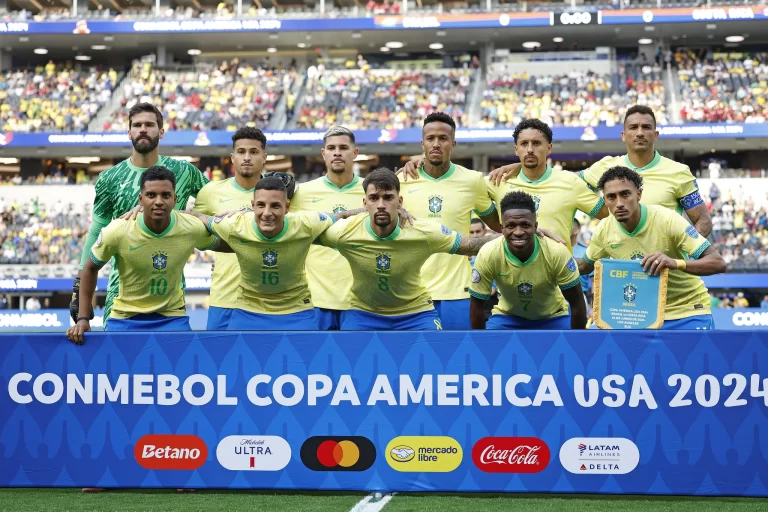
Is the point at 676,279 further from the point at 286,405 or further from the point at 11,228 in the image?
the point at 11,228

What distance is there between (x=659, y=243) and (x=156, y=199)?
333cm

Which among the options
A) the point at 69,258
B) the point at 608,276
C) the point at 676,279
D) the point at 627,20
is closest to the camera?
the point at 608,276

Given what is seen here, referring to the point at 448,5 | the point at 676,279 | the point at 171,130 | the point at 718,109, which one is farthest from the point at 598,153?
the point at 676,279

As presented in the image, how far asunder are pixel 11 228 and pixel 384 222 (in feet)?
94.7

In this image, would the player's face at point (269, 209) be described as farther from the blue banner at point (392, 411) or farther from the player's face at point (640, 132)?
the player's face at point (640, 132)

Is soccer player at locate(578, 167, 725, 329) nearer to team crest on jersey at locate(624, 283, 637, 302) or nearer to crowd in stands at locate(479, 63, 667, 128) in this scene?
team crest on jersey at locate(624, 283, 637, 302)

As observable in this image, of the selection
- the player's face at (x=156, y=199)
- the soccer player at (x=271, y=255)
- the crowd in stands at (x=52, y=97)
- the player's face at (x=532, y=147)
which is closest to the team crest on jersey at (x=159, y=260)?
the player's face at (x=156, y=199)

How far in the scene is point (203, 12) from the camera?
39.8 m

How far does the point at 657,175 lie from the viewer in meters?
7.38

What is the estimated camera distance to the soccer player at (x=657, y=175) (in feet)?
24.0

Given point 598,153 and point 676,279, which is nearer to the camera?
point 676,279

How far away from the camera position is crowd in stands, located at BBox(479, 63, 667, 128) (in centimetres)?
3275

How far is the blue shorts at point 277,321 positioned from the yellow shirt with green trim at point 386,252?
0.39 meters

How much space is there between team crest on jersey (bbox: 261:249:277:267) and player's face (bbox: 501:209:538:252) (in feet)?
5.03
